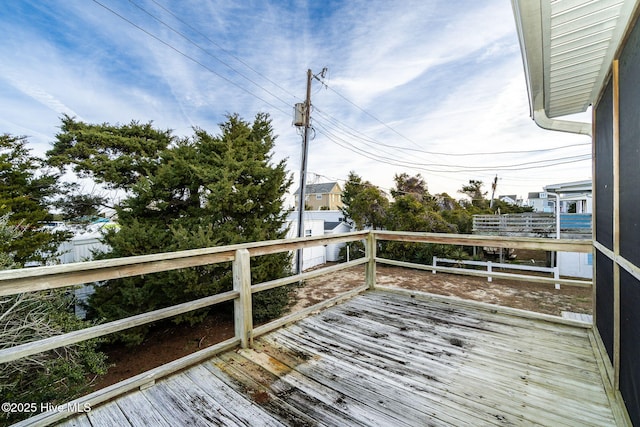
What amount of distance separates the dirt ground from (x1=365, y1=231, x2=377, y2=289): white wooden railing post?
154 inches

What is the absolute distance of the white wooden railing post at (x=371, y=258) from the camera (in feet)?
12.2

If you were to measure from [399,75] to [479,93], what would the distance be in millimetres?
2564

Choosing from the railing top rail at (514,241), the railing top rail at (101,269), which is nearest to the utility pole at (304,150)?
the railing top rail at (514,241)

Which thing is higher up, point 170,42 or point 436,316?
point 170,42

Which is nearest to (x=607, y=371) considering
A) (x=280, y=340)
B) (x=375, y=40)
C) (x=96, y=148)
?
(x=280, y=340)

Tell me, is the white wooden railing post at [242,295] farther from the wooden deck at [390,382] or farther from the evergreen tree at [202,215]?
the evergreen tree at [202,215]

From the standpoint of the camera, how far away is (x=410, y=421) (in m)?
1.40

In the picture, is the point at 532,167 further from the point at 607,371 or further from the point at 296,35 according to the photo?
the point at 607,371

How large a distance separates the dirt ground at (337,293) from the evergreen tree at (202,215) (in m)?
0.57

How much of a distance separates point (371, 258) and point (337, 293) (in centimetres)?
527

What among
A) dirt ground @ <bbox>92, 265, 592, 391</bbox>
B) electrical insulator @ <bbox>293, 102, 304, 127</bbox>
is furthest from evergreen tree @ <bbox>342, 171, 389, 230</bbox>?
electrical insulator @ <bbox>293, 102, 304, 127</bbox>

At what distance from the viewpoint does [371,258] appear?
387 cm

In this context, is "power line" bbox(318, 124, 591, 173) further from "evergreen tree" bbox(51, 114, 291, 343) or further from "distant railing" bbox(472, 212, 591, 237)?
"distant railing" bbox(472, 212, 591, 237)

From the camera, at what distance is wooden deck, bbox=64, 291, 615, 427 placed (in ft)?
4.69
